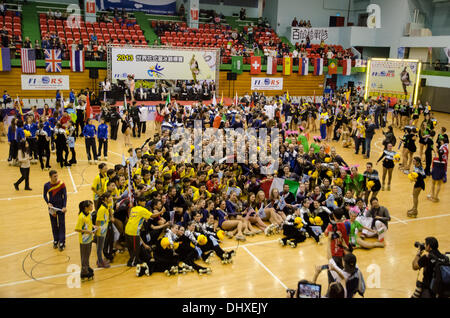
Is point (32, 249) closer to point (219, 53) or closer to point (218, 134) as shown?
point (218, 134)

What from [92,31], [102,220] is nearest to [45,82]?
[92,31]

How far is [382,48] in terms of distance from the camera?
115 feet

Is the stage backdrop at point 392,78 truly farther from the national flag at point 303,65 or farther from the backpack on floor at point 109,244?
the backpack on floor at point 109,244

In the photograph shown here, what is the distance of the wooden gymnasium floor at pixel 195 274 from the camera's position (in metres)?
6.73

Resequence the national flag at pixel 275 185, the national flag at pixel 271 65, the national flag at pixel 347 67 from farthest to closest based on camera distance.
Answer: the national flag at pixel 347 67, the national flag at pixel 271 65, the national flag at pixel 275 185

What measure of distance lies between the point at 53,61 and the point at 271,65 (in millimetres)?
14509

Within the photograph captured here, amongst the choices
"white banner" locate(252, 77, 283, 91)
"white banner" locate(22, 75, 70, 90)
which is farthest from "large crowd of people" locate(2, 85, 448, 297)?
"white banner" locate(252, 77, 283, 91)

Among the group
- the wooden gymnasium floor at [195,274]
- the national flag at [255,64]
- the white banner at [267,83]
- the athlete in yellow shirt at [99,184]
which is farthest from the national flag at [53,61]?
the athlete in yellow shirt at [99,184]

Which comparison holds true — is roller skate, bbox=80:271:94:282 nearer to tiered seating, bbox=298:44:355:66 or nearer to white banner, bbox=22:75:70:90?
white banner, bbox=22:75:70:90

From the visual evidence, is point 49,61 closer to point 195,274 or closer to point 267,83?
point 267,83

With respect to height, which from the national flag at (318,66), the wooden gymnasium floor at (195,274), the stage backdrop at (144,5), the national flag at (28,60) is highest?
the stage backdrop at (144,5)

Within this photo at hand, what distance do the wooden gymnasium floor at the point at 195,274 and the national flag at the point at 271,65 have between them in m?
19.7

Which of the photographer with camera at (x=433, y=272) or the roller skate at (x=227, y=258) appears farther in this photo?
the roller skate at (x=227, y=258)
